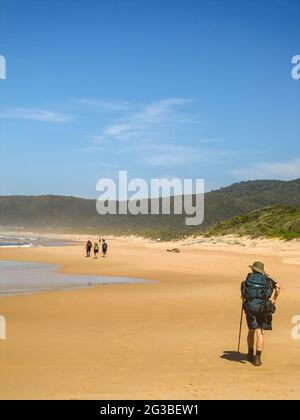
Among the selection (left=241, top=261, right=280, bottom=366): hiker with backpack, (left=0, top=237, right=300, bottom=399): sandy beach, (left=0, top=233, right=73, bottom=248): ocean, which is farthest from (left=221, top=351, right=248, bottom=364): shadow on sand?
(left=0, top=233, right=73, bottom=248): ocean

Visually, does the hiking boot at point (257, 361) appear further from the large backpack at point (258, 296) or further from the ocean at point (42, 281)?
the ocean at point (42, 281)

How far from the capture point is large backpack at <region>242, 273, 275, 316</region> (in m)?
8.54

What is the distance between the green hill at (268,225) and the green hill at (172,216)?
14131 mm

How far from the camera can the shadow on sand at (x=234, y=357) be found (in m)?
8.60

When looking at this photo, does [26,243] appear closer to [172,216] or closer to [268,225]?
[268,225]

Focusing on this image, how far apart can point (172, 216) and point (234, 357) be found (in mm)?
122117

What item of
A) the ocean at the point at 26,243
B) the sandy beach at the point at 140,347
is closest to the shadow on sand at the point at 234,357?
the sandy beach at the point at 140,347

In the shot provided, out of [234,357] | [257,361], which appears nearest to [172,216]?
[234,357]

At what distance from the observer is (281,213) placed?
2142 inches

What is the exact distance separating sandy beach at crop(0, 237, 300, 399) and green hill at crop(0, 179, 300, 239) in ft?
186

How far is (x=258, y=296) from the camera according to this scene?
8555 millimetres

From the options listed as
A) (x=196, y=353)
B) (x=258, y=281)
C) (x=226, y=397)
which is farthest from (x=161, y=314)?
(x=226, y=397)

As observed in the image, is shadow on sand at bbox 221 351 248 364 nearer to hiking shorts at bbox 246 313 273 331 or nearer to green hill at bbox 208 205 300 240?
hiking shorts at bbox 246 313 273 331
